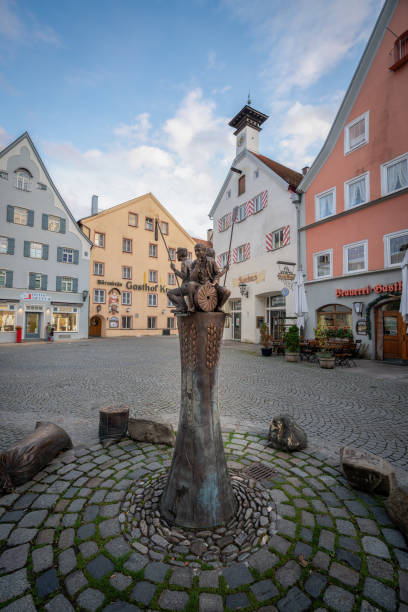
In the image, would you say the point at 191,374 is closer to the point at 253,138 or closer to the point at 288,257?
the point at 288,257

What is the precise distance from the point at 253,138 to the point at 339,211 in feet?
38.8

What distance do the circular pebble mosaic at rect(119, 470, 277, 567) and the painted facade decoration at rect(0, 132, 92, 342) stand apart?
22365mm

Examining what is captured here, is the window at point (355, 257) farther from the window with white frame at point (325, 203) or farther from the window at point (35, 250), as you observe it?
the window at point (35, 250)

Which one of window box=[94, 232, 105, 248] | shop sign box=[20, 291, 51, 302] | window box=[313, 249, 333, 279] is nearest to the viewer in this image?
window box=[313, 249, 333, 279]

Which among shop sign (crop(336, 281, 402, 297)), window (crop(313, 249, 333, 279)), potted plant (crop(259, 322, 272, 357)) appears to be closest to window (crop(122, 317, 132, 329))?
potted plant (crop(259, 322, 272, 357))

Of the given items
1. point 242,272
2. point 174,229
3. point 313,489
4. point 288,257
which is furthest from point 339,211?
point 174,229

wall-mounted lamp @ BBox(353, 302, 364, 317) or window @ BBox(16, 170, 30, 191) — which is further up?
window @ BBox(16, 170, 30, 191)

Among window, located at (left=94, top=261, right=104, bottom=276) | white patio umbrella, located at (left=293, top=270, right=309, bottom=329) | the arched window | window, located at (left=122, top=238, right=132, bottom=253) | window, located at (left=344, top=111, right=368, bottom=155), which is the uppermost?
window, located at (left=344, top=111, right=368, bottom=155)

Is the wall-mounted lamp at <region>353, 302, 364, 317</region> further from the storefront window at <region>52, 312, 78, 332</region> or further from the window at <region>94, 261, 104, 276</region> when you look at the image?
the window at <region>94, 261, 104, 276</region>

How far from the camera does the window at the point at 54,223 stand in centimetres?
2258

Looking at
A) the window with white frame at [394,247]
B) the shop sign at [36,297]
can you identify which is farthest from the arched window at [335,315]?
the shop sign at [36,297]

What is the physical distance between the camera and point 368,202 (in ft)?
39.8

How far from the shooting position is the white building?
663 inches

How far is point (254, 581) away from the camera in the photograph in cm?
178
